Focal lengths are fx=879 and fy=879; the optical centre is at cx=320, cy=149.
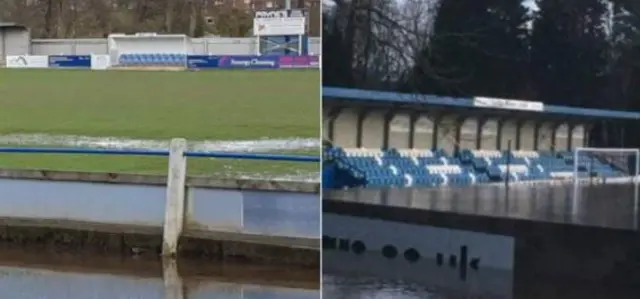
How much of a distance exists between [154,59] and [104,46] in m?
1.88

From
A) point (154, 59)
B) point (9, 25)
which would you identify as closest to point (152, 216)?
point (9, 25)

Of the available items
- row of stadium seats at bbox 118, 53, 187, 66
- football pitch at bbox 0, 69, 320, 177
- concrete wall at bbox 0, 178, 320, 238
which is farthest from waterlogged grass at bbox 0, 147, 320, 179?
row of stadium seats at bbox 118, 53, 187, 66

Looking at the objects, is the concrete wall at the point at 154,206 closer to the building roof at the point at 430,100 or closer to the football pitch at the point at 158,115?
the football pitch at the point at 158,115

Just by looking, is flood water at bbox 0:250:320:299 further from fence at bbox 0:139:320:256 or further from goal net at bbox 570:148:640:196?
goal net at bbox 570:148:640:196

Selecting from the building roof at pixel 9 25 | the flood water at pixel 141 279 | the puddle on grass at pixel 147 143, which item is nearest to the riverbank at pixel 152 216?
the flood water at pixel 141 279

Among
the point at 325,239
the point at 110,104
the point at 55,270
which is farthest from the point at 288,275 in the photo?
the point at 110,104

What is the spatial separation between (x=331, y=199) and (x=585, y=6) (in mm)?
443

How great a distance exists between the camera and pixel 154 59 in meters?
27.5

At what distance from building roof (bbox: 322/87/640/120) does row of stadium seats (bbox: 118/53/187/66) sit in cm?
2545

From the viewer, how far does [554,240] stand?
1.20m

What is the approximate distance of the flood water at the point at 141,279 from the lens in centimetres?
636

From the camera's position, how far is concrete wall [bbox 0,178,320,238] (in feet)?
22.6

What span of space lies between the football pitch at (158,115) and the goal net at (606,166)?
22.2ft

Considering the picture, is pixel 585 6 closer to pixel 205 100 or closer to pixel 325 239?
pixel 325 239
